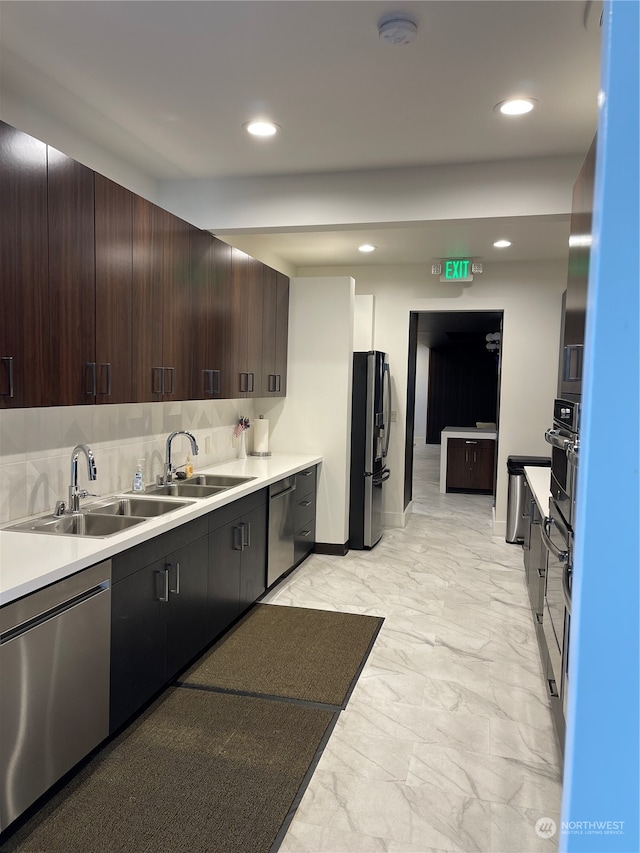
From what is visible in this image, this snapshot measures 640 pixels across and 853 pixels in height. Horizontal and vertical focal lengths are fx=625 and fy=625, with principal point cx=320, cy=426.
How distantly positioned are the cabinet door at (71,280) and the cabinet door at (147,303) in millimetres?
349

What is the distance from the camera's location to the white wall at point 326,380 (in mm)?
5285

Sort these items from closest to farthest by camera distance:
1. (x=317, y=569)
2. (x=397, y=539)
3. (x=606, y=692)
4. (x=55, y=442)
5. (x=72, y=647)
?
(x=606, y=692) → (x=72, y=647) → (x=55, y=442) → (x=317, y=569) → (x=397, y=539)

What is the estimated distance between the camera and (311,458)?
205 inches

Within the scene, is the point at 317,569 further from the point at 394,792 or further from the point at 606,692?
the point at 606,692

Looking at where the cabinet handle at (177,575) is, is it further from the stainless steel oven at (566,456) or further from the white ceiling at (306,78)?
the white ceiling at (306,78)

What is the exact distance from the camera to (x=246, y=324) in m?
4.38

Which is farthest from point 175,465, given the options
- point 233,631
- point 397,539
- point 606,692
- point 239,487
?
point 606,692

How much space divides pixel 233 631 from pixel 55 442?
154 centimetres

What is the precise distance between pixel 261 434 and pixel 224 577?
194 cm

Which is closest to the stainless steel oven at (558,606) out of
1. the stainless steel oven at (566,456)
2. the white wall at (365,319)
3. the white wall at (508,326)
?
the stainless steel oven at (566,456)

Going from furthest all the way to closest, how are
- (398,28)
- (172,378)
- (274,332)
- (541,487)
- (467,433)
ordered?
(467,433) → (274,332) → (541,487) → (172,378) → (398,28)

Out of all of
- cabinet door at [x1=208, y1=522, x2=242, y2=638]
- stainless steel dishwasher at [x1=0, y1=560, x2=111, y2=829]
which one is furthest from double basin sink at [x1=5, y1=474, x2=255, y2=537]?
stainless steel dishwasher at [x1=0, y1=560, x2=111, y2=829]

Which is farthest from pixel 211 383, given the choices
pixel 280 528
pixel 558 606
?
pixel 558 606

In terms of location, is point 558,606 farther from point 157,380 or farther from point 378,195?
point 378,195
